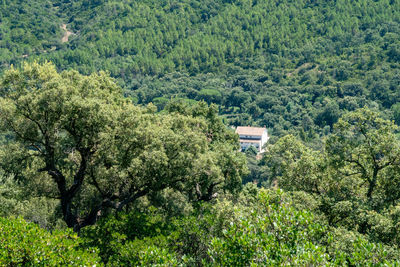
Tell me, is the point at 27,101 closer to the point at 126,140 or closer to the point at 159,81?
the point at 126,140

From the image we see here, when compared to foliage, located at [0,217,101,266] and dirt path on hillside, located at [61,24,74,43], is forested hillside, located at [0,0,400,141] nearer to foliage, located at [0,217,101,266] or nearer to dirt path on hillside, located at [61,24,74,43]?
dirt path on hillside, located at [61,24,74,43]

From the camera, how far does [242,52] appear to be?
555ft

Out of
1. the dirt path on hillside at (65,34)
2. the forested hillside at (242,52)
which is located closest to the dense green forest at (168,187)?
the forested hillside at (242,52)

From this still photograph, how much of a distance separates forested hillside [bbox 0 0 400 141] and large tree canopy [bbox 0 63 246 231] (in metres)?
83.9

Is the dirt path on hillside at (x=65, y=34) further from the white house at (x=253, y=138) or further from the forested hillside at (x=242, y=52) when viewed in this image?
the white house at (x=253, y=138)

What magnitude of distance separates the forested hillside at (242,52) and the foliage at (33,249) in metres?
91.6

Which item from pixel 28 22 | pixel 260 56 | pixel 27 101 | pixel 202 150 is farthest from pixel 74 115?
pixel 28 22

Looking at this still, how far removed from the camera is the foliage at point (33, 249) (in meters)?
11.4

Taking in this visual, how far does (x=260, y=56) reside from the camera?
6432 inches

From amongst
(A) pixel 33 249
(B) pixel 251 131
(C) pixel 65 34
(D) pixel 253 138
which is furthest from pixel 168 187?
(C) pixel 65 34

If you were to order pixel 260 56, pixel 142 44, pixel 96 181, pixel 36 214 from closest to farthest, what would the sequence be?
1. pixel 96 181
2. pixel 36 214
3. pixel 260 56
4. pixel 142 44

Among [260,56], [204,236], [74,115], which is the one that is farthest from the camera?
[260,56]

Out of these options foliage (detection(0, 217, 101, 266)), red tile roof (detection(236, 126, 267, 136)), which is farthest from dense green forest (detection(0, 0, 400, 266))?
red tile roof (detection(236, 126, 267, 136))

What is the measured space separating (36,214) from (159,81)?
12855cm
